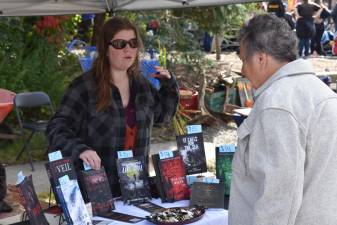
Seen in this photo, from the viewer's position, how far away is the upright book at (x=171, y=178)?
287 cm

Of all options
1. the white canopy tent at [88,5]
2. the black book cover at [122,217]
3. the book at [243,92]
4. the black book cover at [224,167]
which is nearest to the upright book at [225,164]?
the black book cover at [224,167]

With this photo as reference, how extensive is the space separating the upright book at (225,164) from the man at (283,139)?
3.16 ft

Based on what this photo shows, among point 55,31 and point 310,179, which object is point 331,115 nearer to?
point 310,179

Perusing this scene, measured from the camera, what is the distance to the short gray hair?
6.35ft

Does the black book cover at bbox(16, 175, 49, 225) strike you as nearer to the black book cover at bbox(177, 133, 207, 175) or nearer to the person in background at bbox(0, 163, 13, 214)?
the black book cover at bbox(177, 133, 207, 175)

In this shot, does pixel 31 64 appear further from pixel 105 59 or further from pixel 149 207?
pixel 149 207

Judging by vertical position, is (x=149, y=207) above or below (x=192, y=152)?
below

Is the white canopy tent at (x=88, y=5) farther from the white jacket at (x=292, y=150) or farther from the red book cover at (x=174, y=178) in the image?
the white jacket at (x=292, y=150)

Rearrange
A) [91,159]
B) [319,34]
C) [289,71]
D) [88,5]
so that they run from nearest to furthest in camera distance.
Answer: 1. [289,71]
2. [91,159]
3. [88,5]
4. [319,34]

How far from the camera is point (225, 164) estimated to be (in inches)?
119

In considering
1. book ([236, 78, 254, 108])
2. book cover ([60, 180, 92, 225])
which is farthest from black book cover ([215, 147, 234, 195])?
book ([236, 78, 254, 108])

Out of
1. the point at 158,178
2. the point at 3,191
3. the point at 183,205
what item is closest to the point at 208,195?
the point at 183,205

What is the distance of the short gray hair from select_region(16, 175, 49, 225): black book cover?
1050mm

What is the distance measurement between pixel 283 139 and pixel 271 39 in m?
0.35
